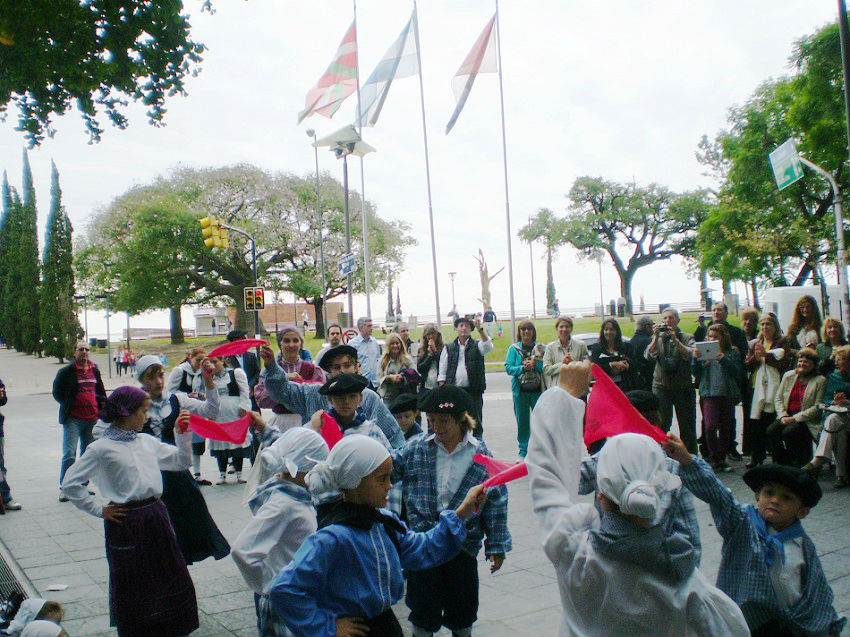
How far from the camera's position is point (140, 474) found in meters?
4.52

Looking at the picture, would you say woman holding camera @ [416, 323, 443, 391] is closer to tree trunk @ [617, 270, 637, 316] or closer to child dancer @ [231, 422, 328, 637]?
child dancer @ [231, 422, 328, 637]

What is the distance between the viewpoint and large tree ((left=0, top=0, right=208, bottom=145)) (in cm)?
567

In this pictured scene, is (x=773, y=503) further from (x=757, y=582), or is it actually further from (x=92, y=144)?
(x=92, y=144)

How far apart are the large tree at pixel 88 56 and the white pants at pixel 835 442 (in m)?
7.32

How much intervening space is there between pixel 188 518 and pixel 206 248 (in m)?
43.0

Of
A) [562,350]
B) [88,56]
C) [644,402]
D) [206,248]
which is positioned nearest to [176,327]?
[206,248]

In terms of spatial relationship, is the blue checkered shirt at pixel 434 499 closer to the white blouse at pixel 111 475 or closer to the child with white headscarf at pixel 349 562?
the child with white headscarf at pixel 349 562

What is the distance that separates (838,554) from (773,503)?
2970mm

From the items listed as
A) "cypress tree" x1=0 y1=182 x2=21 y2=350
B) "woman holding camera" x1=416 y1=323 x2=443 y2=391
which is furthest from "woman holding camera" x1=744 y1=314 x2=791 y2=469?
"cypress tree" x1=0 y1=182 x2=21 y2=350

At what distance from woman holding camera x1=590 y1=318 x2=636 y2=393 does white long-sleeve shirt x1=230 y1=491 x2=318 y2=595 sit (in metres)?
6.24

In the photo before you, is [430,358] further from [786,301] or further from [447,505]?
[786,301]

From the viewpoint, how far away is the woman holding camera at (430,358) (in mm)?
10727

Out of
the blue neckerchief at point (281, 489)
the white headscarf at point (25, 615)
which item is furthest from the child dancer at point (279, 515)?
the white headscarf at point (25, 615)

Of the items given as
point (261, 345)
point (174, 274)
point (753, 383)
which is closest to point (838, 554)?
point (753, 383)
